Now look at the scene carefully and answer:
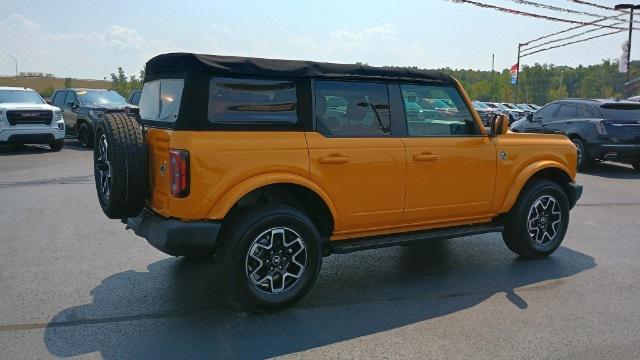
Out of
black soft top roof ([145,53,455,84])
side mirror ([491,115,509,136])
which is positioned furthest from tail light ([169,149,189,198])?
side mirror ([491,115,509,136])

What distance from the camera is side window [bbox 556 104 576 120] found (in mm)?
12578

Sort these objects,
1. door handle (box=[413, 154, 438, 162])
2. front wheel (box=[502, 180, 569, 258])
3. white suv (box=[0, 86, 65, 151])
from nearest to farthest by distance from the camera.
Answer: door handle (box=[413, 154, 438, 162]) < front wheel (box=[502, 180, 569, 258]) < white suv (box=[0, 86, 65, 151])

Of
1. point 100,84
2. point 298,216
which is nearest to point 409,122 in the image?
point 298,216

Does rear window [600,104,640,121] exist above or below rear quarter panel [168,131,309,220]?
above

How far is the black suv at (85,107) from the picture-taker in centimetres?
1633

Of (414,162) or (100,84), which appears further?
(100,84)

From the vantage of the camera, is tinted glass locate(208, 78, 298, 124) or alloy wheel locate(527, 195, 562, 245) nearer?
tinted glass locate(208, 78, 298, 124)

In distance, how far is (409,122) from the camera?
4.58m

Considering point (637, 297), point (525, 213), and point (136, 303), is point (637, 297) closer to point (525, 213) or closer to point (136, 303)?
point (525, 213)

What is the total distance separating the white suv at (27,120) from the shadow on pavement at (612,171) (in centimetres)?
1405

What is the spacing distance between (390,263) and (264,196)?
1.73 metres

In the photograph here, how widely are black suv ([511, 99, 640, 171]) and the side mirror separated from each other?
26.6ft

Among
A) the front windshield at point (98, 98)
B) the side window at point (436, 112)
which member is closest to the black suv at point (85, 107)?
the front windshield at point (98, 98)

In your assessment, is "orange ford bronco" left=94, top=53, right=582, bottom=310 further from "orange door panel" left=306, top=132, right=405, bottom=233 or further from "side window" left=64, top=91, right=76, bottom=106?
"side window" left=64, top=91, right=76, bottom=106
